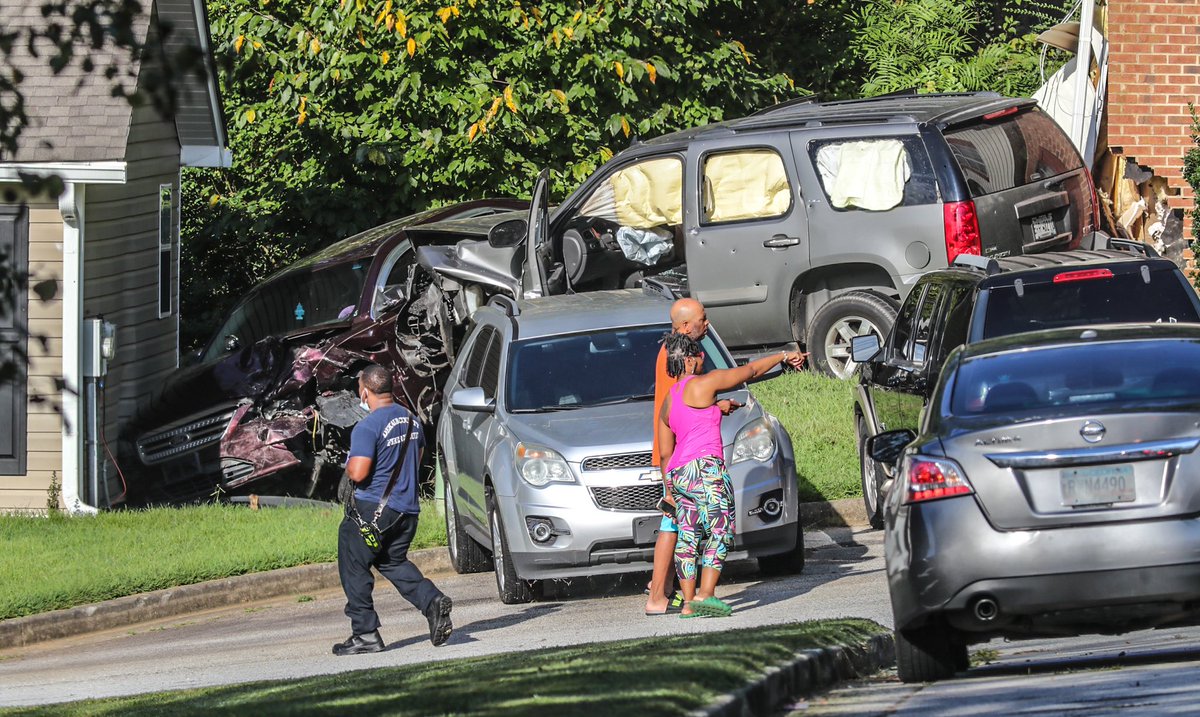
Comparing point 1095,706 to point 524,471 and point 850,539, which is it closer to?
point 524,471

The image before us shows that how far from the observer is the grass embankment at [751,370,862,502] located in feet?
46.8

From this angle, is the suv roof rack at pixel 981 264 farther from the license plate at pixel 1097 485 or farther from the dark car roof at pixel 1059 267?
the license plate at pixel 1097 485

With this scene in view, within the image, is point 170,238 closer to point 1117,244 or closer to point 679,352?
point 1117,244

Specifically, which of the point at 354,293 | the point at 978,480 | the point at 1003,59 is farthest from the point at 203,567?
the point at 1003,59

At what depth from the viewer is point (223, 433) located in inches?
658

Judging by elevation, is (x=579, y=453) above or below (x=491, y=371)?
below

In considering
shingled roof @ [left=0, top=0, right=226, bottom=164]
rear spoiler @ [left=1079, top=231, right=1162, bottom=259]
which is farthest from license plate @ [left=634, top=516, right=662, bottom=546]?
shingled roof @ [left=0, top=0, right=226, bottom=164]

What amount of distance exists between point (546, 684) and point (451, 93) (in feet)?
46.8

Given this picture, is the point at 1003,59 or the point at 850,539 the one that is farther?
the point at 1003,59

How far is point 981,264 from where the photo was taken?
38.5 ft

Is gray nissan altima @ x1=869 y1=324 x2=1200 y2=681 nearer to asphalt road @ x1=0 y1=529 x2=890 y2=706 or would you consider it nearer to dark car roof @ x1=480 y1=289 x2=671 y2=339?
asphalt road @ x1=0 y1=529 x2=890 y2=706

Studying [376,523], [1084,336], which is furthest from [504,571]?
[1084,336]

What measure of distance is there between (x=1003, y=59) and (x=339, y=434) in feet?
42.1

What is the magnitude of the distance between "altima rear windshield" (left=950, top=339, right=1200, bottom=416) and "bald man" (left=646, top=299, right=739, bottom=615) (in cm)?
234
